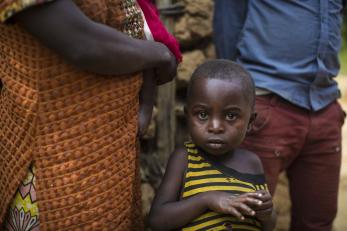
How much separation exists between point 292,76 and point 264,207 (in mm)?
915

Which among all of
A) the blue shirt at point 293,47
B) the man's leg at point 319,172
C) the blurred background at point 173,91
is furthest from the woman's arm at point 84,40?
the blurred background at point 173,91

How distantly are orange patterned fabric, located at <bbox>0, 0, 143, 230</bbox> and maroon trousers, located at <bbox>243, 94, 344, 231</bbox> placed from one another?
40.0 inches

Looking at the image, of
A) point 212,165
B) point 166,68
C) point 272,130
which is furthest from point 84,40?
point 272,130

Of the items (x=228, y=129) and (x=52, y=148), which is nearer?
(x=52, y=148)

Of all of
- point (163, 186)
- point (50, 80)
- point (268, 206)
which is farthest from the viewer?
point (163, 186)

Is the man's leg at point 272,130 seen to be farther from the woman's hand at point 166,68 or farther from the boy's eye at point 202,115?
the woman's hand at point 166,68

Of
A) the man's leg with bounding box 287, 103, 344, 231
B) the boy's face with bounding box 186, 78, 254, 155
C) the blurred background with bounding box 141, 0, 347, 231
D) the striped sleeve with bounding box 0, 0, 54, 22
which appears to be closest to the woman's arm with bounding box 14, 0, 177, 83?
the striped sleeve with bounding box 0, 0, 54, 22

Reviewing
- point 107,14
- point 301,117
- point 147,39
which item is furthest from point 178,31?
point 107,14

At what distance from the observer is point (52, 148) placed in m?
1.47

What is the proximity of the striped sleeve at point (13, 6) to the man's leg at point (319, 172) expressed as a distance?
163 centimetres

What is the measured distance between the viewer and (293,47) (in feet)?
8.04

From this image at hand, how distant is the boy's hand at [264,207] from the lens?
5.55 ft

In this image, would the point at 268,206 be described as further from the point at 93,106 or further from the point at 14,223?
the point at 14,223

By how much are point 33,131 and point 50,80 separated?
16 cm
